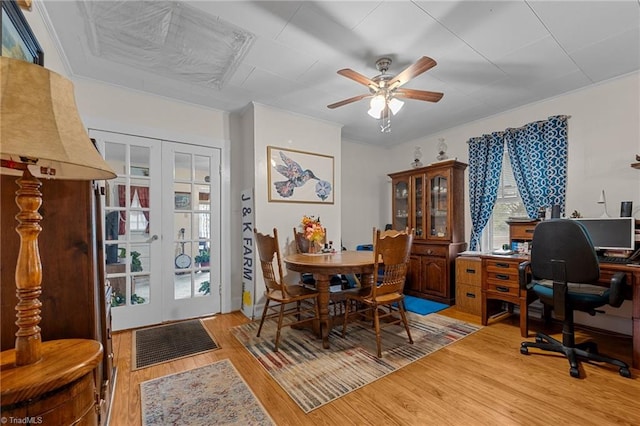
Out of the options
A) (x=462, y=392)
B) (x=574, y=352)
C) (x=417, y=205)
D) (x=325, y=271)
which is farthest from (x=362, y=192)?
(x=462, y=392)

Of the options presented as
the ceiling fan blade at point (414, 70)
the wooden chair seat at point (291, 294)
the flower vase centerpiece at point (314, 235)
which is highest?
the ceiling fan blade at point (414, 70)

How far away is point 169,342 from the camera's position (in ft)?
8.61

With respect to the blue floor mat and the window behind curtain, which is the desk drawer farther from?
→ the window behind curtain

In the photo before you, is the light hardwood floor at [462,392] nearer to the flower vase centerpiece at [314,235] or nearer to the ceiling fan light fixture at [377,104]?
the flower vase centerpiece at [314,235]

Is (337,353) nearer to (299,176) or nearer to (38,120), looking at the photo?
(299,176)

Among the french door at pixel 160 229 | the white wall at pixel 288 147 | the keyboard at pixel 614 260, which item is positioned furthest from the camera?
the white wall at pixel 288 147

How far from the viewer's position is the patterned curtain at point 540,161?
308 cm

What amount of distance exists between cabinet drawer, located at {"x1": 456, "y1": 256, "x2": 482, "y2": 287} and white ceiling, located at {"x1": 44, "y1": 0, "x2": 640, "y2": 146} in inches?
75.4

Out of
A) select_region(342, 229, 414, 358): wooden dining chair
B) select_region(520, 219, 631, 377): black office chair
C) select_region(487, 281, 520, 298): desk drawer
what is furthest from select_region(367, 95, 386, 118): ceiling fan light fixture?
select_region(487, 281, 520, 298): desk drawer

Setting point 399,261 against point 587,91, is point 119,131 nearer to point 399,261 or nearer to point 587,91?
point 399,261

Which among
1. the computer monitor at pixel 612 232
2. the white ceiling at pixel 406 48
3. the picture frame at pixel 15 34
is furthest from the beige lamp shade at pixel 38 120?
the computer monitor at pixel 612 232

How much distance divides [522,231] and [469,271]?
753 mm

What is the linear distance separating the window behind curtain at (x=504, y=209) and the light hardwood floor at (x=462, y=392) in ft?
5.28

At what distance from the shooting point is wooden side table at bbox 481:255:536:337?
8.84ft
